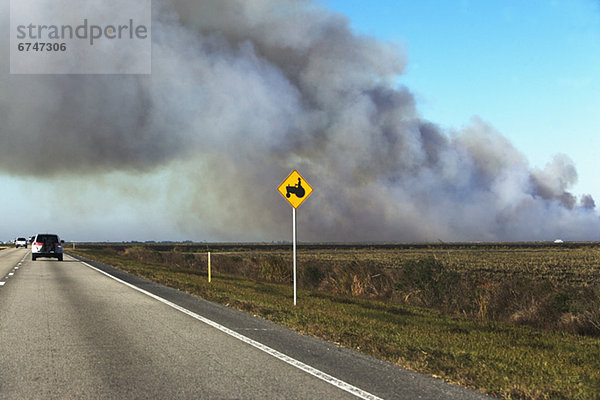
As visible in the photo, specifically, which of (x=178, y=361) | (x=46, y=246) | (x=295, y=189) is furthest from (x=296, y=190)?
(x=46, y=246)

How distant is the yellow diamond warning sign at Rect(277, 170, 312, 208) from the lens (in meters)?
14.5

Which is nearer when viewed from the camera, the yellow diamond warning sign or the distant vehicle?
the yellow diamond warning sign

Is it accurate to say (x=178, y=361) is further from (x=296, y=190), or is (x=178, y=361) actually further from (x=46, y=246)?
(x=46, y=246)

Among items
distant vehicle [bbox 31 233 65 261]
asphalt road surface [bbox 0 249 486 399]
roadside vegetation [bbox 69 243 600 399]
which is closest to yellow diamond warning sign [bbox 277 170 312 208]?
roadside vegetation [bbox 69 243 600 399]

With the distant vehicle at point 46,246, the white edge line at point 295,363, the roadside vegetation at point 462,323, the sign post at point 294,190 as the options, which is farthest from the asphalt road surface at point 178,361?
the distant vehicle at point 46,246

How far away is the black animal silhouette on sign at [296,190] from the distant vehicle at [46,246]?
28825mm

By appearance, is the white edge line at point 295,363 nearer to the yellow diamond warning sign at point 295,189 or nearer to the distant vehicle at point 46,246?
the yellow diamond warning sign at point 295,189

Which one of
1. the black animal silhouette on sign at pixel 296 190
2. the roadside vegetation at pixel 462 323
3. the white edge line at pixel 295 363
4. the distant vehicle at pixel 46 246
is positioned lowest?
the roadside vegetation at pixel 462 323

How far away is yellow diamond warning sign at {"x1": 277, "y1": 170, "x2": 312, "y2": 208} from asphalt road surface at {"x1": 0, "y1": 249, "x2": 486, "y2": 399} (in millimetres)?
3738

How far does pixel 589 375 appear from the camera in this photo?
22.4 ft

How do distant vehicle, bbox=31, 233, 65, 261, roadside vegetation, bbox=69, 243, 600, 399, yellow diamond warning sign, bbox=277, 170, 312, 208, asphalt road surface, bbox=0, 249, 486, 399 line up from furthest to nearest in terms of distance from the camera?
distant vehicle, bbox=31, 233, 65, 261
yellow diamond warning sign, bbox=277, 170, 312, 208
roadside vegetation, bbox=69, 243, 600, 399
asphalt road surface, bbox=0, 249, 486, 399

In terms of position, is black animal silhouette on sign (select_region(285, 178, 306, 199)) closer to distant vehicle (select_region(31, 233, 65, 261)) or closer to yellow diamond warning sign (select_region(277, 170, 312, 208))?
yellow diamond warning sign (select_region(277, 170, 312, 208))

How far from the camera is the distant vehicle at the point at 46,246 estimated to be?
123 feet

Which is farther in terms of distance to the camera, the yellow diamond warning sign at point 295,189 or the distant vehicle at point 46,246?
the distant vehicle at point 46,246
